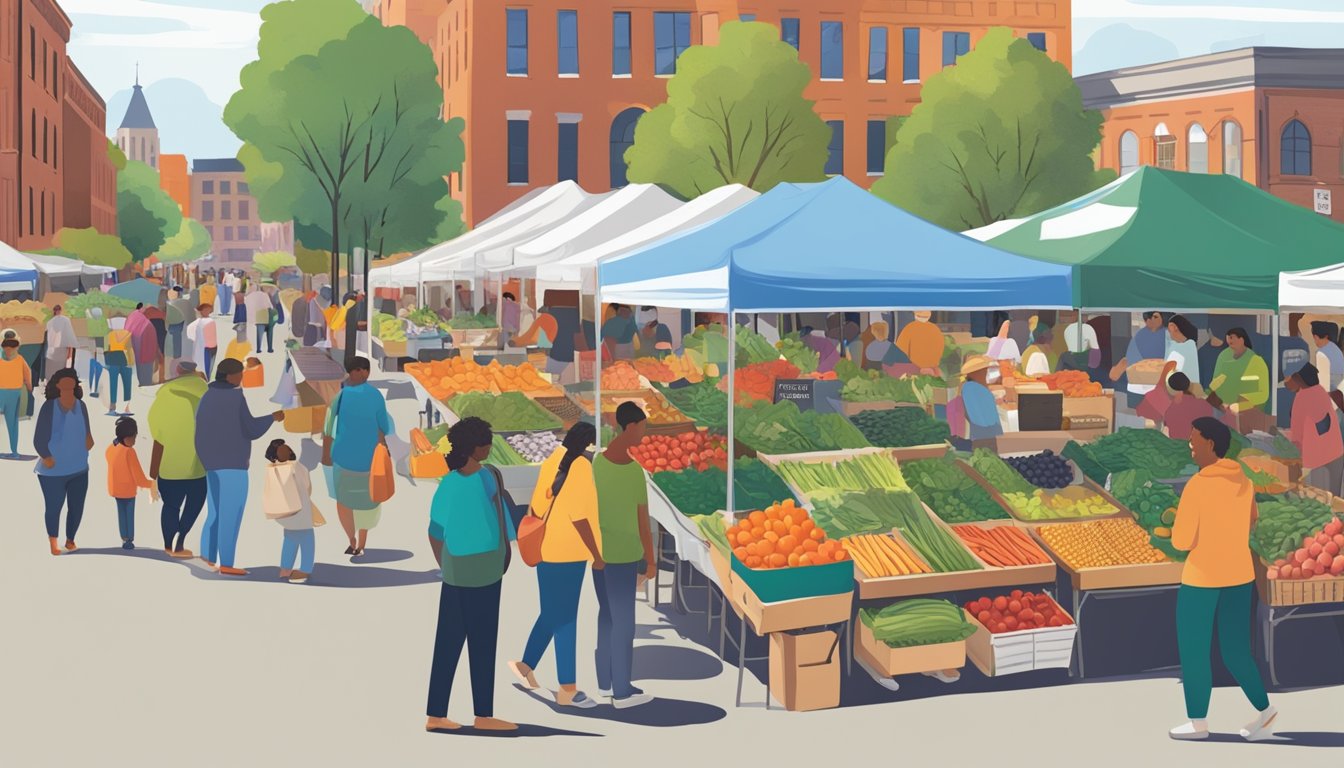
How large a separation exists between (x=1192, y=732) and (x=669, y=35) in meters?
52.1

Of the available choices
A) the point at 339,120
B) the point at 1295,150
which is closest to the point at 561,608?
the point at 339,120

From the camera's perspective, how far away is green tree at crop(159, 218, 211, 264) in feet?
576

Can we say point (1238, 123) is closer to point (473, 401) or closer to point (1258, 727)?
point (473, 401)

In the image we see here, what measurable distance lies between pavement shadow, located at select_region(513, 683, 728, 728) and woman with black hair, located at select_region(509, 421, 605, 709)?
0.21 ft

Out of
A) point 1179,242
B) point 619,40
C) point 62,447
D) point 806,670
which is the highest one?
point 619,40

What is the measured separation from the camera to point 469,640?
7.69 metres

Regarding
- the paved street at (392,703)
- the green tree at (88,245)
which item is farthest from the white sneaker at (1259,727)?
the green tree at (88,245)

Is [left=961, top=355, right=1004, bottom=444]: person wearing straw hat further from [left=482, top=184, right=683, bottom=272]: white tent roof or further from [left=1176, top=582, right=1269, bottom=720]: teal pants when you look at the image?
[left=482, top=184, right=683, bottom=272]: white tent roof

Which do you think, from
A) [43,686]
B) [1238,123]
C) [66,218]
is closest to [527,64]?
[1238,123]

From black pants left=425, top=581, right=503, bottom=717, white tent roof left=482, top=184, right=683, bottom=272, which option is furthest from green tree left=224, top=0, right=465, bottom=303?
black pants left=425, top=581, right=503, bottom=717

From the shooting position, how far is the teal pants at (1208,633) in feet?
25.5

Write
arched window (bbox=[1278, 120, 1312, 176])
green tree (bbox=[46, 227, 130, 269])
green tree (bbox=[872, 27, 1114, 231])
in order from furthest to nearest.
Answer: green tree (bbox=[46, 227, 130, 269])
arched window (bbox=[1278, 120, 1312, 176])
green tree (bbox=[872, 27, 1114, 231])

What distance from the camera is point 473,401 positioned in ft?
52.0

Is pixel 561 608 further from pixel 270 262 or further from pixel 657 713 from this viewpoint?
pixel 270 262
